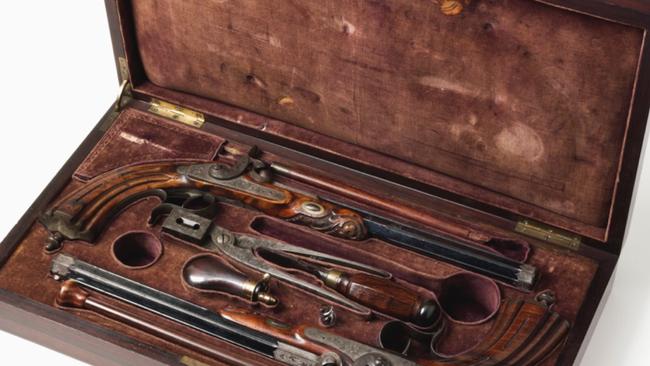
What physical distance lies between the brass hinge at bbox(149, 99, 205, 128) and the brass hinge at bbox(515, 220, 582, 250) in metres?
1.66

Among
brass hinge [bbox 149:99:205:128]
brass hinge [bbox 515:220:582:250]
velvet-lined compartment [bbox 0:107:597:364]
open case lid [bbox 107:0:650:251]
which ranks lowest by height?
velvet-lined compartment [bbox 0:107:597:364]

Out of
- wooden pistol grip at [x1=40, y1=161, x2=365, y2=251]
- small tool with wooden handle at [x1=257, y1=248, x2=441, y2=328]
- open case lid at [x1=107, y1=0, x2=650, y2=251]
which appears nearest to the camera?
open case lid at [x1=107, y1=0, x2=650, y2=251]

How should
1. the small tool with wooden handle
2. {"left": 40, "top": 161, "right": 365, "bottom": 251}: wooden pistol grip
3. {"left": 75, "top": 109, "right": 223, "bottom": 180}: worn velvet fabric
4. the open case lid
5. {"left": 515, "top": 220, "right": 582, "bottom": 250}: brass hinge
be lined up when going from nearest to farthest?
the open case lid
the small tool with wooden handle
{"left": 515, "top": 220, "right": 582, "bottom": 250}: brass hinge
{"left": 40, "top": 161, "right": 365, "bottom": 251}: wooden pistol grip
{"left": 75, "top": 109, "right": 223, "bottom": 180}: worn velvet fabric

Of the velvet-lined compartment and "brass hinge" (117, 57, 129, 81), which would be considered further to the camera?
"brass hinge" (117, 57, 129, 81)

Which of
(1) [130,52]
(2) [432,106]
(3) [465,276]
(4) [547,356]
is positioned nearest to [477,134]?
(2) [432,106]

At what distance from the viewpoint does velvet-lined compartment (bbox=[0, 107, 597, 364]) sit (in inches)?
223

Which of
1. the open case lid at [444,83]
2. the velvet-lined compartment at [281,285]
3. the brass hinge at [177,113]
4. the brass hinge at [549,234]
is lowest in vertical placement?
the velvet-lined compartment at [281,285]

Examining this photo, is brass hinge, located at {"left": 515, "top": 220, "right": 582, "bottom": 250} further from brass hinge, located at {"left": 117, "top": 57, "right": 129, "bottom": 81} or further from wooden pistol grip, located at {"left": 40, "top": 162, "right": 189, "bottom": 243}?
brass hinge, located at {"left": 117, "top": 57, "right": 129, "bottom": 81}

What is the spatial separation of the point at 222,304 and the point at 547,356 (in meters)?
1.42

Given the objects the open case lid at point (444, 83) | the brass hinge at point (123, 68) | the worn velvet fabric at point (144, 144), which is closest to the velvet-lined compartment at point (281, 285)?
the open case lid at point (444, 83)

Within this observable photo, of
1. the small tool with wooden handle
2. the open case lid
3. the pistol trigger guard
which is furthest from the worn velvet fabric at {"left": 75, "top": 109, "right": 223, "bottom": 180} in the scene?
the small tool with wooden handle

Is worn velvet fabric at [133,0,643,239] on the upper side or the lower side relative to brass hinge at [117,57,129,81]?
upper

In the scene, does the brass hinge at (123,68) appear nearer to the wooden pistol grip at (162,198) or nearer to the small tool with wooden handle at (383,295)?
the wooden pistol grip at (162,198)

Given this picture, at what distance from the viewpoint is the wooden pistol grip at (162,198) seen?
19.6 ft
